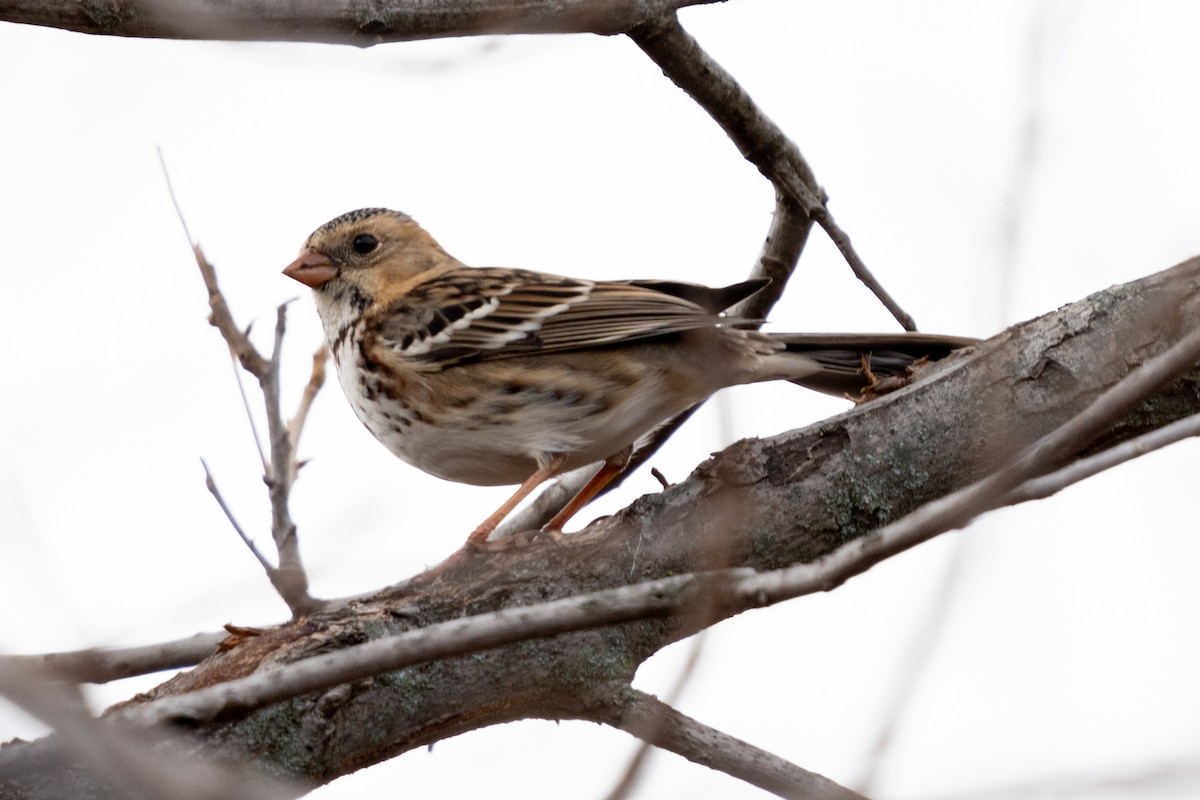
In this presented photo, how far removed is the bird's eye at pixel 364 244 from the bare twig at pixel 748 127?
2201 millimetres

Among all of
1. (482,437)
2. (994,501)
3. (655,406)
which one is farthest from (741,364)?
(994,501)

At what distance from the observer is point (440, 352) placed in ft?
18.1

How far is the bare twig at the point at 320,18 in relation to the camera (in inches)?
137

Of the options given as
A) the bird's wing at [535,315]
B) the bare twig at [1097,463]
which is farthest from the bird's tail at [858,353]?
the bare twig at [1097,463]

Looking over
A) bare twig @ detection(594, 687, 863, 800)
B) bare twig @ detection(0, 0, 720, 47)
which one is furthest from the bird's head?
bare twig @ detection(594, 687, 863, 800)

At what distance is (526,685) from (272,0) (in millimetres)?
2069

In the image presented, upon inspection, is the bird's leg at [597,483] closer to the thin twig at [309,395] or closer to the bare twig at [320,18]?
the thin twig at [309,395]

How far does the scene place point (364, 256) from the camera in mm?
6500

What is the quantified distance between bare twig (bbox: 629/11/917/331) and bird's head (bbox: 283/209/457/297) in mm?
2059

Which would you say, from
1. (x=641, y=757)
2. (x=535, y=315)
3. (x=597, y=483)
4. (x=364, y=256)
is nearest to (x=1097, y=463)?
(x=641, y=757)

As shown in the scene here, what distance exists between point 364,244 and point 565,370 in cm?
170

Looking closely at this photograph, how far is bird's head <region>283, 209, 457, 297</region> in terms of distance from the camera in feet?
21.0

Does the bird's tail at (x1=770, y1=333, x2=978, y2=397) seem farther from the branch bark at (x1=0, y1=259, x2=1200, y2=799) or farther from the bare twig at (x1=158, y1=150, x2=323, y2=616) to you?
the bare twig at (x1=158, y1=150, x2=323, y2=616)

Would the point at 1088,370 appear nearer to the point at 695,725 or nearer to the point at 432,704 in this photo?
the point at 695,725
